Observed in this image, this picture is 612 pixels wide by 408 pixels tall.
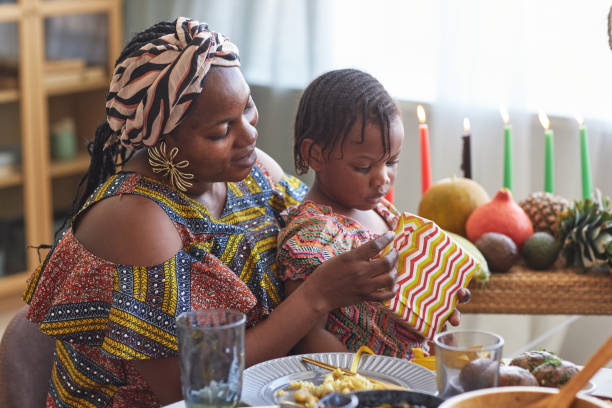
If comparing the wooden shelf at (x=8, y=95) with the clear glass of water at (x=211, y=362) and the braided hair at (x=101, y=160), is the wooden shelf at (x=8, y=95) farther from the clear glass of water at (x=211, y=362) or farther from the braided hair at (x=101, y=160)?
the clear glass of water at (x=211, y=362)

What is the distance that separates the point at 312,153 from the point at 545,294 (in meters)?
0.62

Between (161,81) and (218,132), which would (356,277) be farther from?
(161,81)

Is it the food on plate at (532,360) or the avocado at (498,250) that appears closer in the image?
the food on plate at (532,360)

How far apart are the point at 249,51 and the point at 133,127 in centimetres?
A: 223

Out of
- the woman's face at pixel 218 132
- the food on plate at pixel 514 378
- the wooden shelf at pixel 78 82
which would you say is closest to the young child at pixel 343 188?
the woman's face at pixel 218 132

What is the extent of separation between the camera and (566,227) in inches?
69.2

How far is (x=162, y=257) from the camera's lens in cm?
125

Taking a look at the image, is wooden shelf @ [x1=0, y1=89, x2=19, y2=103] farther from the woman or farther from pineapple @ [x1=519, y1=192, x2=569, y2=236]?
pineapple @ [x1=519, y1=192, x2=569, y2=236]

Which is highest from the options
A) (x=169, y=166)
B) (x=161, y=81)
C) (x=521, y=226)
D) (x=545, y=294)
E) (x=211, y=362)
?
(x=161, y=81)

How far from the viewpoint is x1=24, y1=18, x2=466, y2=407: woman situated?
1.23 m

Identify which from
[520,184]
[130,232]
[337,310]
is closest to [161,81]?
[130,232]

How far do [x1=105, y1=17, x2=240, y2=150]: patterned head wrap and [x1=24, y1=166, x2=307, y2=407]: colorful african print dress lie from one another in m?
0.10

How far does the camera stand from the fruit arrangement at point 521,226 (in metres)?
1.71

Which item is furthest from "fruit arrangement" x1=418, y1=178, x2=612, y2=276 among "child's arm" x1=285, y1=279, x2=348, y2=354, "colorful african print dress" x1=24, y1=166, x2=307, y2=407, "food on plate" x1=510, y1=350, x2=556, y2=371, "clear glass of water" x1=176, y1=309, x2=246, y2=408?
"clear glass of water" x1=176, y1=309, x2=246, y2=408
